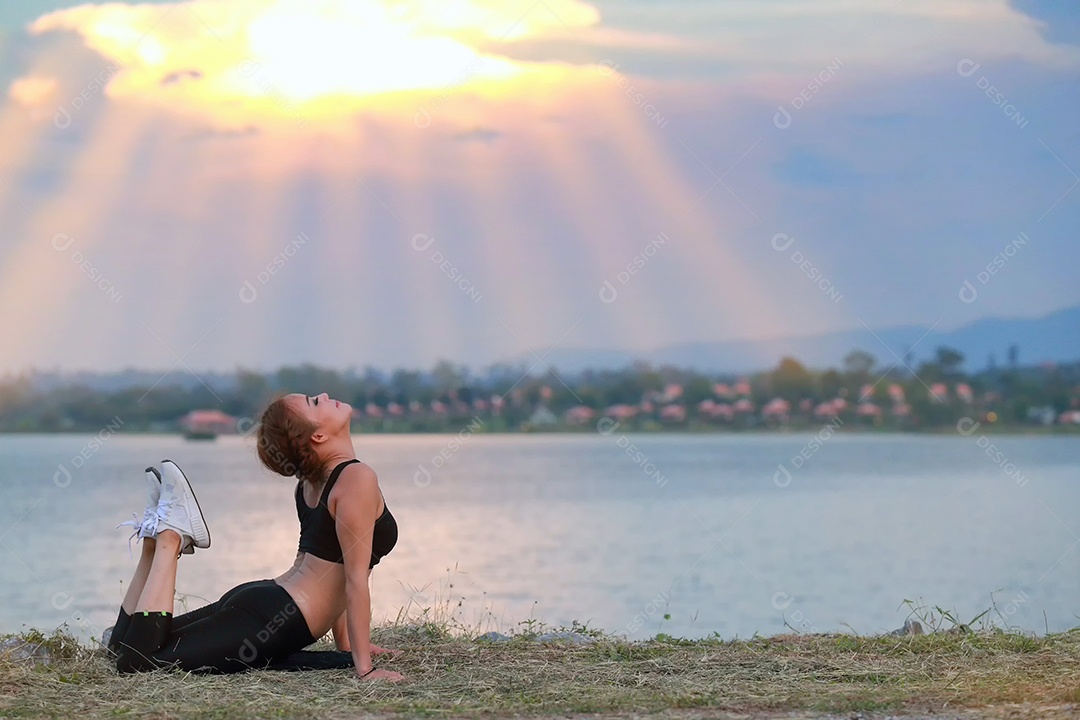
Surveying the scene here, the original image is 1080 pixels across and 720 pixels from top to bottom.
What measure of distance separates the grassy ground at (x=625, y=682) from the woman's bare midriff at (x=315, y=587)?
0.95 ft

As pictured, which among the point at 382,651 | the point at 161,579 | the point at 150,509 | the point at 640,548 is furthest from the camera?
the point at 640,548

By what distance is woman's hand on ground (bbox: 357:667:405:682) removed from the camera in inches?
224

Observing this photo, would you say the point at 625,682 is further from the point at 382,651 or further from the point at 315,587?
the point at 315,587

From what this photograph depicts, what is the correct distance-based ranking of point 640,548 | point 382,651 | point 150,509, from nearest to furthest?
point 150,509
point 382,651
point 640,548

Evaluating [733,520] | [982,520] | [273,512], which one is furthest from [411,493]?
[982,520]

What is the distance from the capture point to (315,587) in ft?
19.7

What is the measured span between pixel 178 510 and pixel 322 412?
0.92 m

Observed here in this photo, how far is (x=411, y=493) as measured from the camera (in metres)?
54.1

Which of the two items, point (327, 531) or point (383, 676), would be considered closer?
point (383, 676)

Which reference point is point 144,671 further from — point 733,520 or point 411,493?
point 411,493

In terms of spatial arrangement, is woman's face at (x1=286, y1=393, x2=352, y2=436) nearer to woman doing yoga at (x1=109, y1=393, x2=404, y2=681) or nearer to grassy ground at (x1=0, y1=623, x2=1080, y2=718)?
woman doing yoga at (x1=109, y1=393, x2=404, y2=681)

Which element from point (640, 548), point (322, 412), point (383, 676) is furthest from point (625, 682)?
point (640, 548)

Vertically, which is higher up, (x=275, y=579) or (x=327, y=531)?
(x=327, y=531)

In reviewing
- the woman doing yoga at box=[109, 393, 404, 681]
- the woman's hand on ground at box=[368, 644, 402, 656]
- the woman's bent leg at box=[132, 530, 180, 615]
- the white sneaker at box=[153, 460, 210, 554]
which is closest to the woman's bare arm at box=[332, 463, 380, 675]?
the woman doing yoga at box=[109, 393, 404, 681]
